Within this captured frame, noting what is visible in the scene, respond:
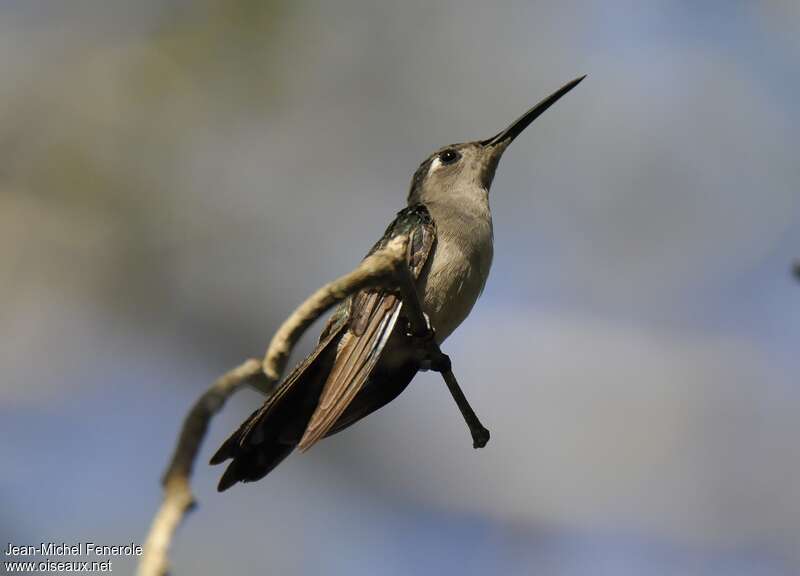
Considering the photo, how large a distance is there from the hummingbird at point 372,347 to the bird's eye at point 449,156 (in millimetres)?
740

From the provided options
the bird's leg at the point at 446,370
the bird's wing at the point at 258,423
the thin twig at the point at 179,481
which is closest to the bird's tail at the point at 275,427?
the bird's wing at the point at 258,423

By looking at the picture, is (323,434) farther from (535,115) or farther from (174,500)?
(535,115)

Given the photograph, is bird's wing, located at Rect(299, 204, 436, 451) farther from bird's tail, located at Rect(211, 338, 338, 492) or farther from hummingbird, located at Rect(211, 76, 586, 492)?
bird's tail, located at Rect(211, 338, 338, 492)

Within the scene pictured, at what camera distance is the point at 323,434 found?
13.5 feet

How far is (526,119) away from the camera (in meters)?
6.75

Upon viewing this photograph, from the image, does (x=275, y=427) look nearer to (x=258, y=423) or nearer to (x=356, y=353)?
(x=258, y=423)

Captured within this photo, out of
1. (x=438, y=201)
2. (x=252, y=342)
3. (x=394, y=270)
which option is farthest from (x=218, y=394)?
(x=252, y=342)

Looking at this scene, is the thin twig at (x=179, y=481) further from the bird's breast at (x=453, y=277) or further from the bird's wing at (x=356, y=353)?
the bird's breast at (x=453, y=277)

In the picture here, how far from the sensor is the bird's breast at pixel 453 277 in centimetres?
507

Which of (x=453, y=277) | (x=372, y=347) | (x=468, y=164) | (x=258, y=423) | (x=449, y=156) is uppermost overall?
(x=449, y=156)

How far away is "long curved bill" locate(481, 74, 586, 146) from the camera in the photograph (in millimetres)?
6617

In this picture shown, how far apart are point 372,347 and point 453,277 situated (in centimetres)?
75

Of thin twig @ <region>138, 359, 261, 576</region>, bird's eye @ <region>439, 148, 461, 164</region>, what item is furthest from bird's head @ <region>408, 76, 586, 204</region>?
thin twig @ <region>138, 359, 261, 576</region>

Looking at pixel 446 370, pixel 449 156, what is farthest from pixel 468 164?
pixel 446 370
